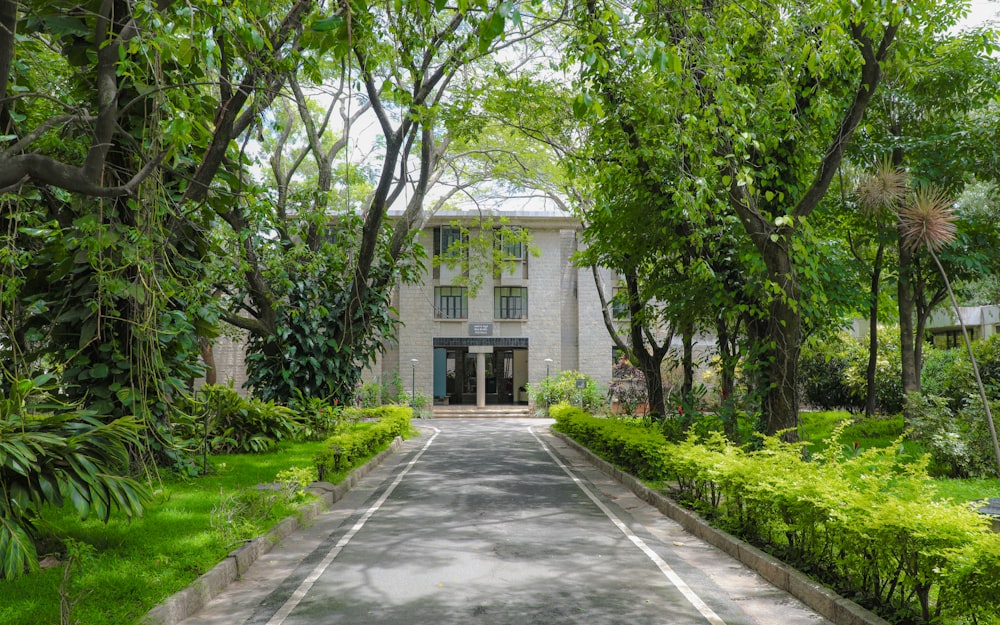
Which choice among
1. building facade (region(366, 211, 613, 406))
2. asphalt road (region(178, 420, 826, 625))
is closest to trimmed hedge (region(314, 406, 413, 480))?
asphalt road (region(178, 420, 826, 625))

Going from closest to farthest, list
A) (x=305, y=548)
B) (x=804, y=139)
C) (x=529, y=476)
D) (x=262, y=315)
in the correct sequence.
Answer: (x=305, y=548)
(x=804, y=139)
(x=529, y=476)
(x=262, y=315)

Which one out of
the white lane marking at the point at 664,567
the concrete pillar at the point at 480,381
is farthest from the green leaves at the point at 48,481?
the concrete pillar at the point at 480,381

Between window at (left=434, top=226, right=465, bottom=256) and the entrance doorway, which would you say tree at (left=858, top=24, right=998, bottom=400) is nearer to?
window at (left=434, top=226, right=465, bottom=256)

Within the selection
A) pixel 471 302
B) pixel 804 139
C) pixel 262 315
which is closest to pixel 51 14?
pixel 804 139

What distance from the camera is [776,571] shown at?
21.9 feet

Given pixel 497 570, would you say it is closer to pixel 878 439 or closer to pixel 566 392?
pixel 878 439

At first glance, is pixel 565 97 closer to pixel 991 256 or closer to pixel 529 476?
pixel 529 476

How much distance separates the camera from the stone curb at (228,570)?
5512mm

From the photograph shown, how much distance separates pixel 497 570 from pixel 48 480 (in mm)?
3777

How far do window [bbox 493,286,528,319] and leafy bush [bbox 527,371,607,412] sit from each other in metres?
3.99

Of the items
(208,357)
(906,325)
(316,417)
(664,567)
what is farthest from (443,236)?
(664,567)

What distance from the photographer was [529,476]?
1428cm

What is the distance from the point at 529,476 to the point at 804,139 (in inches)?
291

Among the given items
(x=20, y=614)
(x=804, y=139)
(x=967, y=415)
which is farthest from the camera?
(x=967, y=415)
